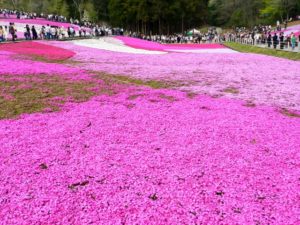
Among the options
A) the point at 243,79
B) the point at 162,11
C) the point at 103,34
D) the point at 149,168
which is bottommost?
the point at 149,168

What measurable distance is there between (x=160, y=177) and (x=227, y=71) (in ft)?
52.3

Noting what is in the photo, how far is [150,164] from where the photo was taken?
6.54 m

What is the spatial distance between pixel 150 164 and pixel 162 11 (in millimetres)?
83781

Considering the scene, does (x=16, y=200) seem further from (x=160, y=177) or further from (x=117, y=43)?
(x=117, y=43)

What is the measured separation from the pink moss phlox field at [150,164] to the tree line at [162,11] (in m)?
77.4

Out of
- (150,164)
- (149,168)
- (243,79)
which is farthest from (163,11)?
(149,168)

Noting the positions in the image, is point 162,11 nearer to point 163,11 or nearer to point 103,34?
point 163,11

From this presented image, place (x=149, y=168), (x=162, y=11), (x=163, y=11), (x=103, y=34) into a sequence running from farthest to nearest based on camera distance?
(x=163, y=11) < (x=162, y=11) < (x=103, y=34) < (x=149, y=168)

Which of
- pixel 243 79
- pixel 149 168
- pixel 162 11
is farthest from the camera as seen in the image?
pixel 162 11

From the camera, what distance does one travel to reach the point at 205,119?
9.57m

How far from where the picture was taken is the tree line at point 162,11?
83250 millimetres

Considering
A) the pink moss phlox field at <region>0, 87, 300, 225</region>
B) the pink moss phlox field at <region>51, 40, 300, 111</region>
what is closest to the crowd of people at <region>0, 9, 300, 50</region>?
the pink moss phlox field at <region>51, 40, 300, 111</region>

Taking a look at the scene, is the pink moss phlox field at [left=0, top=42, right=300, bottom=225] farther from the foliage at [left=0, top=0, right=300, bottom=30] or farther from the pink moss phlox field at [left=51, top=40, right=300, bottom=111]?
the foliage at [left=0, top=0, right=300, bottom=30]

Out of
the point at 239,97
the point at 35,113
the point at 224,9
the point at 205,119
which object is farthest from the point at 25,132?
the point at 224,9
